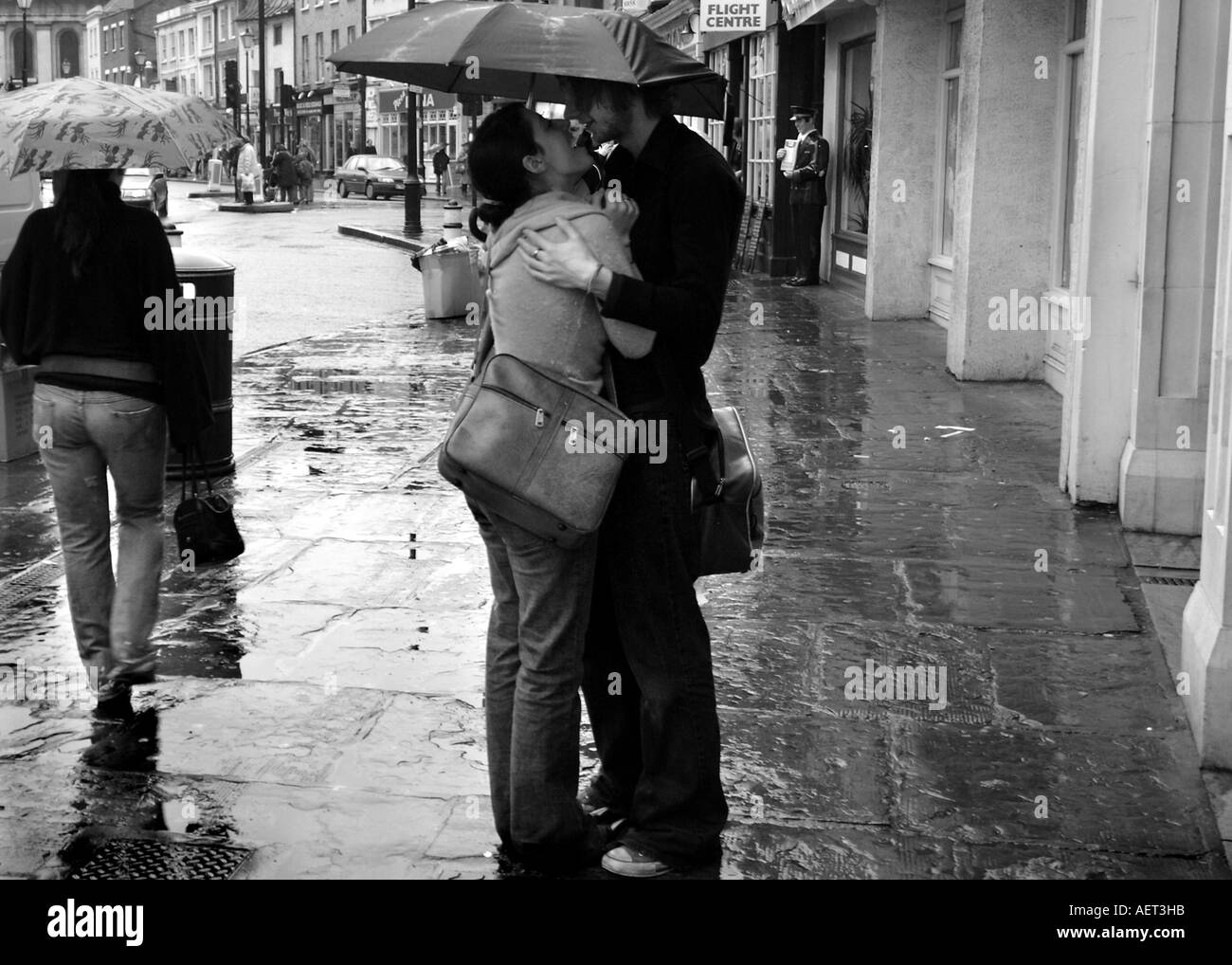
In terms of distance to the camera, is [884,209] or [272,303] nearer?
[884,209]

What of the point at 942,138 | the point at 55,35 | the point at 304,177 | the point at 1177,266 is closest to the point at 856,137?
the point at 942,138

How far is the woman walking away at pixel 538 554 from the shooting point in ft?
11.8

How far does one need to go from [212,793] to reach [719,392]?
7.55 m

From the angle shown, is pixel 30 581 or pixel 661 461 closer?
pixel 661 461

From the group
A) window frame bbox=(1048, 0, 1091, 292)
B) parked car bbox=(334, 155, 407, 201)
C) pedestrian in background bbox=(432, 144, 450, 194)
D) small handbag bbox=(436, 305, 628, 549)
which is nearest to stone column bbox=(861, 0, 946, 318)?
window frame bbox=(1048, 0, 1091, 292)

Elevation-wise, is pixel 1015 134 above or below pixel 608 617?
above

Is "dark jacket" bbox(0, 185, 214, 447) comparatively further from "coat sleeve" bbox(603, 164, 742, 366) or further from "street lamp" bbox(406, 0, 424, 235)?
"street lamp" bbox(406, 0, 424, 235)

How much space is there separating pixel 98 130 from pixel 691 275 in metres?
2.23

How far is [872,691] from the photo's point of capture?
5301 millimetres

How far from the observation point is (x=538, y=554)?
3660mm

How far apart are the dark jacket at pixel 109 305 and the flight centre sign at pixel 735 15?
15.3m

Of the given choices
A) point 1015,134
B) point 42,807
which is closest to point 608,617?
point 42,807
